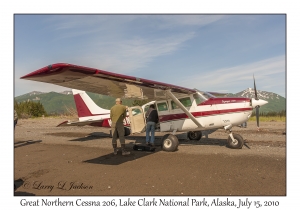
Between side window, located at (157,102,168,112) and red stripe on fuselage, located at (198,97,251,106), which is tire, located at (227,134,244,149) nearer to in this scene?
red stripe on fuselage, located at (198,97,251,106)

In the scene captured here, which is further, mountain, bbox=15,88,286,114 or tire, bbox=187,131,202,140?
mountain, bbox=15,88,286,114

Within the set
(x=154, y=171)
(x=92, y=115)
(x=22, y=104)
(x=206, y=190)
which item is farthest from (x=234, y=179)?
(x=22, y=104)

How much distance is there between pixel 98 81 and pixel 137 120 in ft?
13.8

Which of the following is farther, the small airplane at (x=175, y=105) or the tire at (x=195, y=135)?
the tire at (x=195, y=135)

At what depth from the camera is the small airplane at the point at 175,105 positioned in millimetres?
7160

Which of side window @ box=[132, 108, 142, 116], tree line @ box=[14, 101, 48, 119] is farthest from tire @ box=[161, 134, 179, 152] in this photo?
tree line @ box=[14, 101, 48, 119]

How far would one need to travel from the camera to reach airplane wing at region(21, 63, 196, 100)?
5234mm

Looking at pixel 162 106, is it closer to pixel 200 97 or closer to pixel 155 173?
pixel 200 97

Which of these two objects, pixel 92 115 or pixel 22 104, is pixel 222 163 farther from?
pixel 22 104

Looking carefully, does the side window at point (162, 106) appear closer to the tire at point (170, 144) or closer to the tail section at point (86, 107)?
the tire at point (170, 144)

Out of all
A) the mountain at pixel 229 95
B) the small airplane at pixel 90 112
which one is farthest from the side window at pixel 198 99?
the small airplane at pixel 90 112

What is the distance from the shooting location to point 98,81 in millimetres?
6941

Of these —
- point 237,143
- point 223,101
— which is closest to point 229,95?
point 223,101

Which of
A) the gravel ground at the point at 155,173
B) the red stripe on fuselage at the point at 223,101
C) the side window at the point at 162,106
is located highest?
the red stripe on fuselage at the point at 223,101
